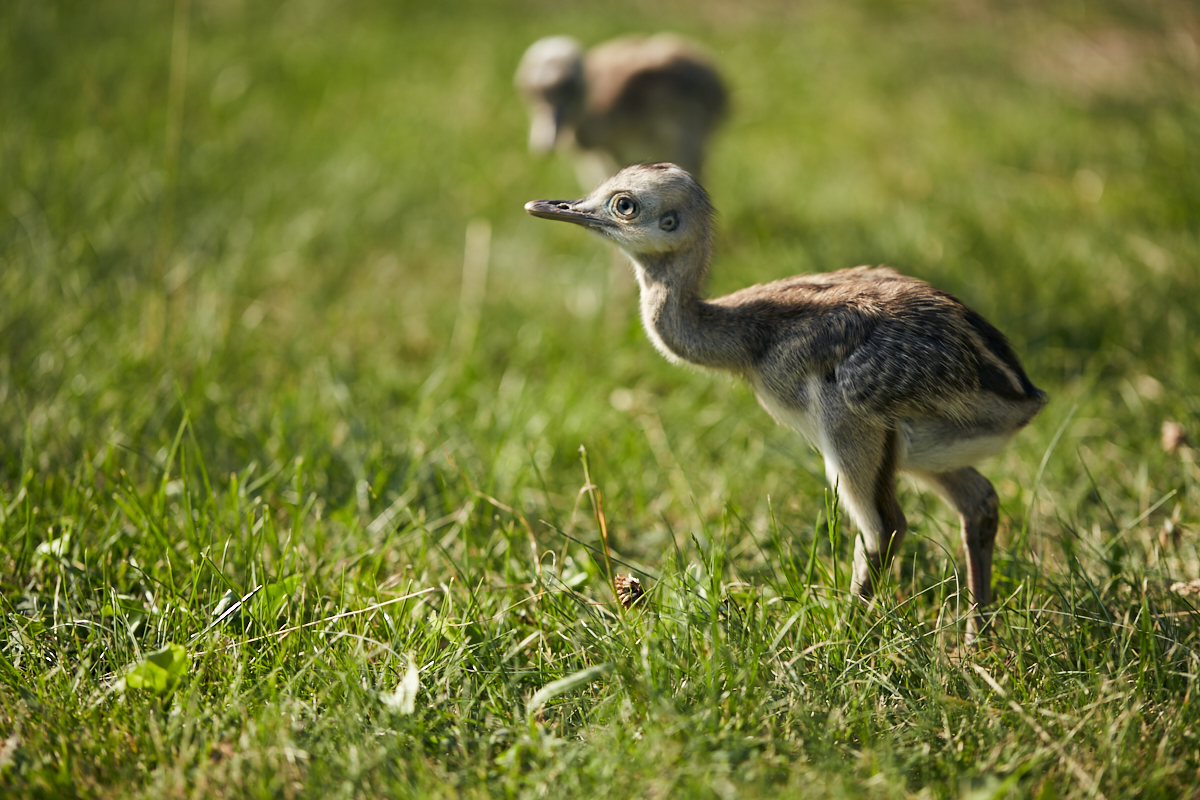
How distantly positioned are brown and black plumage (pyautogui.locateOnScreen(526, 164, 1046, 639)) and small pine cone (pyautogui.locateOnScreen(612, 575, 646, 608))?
66cm

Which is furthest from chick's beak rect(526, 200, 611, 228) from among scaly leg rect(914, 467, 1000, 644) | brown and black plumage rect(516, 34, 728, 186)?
brown and black plumage rect(516, 34, 728, 186)

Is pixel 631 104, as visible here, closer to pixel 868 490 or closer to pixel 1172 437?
pixel 1172 437

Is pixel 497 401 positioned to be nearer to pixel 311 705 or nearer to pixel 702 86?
pixel 311 705

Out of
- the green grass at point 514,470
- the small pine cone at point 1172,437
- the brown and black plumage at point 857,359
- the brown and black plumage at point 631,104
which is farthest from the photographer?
the brown and black plumage at point 631,104

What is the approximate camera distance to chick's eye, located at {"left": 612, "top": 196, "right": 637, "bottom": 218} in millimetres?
2787

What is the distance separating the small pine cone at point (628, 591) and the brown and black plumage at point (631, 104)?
12.0 feet

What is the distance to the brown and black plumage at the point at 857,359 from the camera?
250 centimetres

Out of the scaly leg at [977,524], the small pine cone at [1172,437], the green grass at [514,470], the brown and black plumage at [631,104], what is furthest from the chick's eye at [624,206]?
the brown and black plumage at [631,104]

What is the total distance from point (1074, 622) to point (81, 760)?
2649 mm

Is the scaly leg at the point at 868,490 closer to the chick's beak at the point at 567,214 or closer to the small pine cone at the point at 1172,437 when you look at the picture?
the chick's beak at the point at 567,214

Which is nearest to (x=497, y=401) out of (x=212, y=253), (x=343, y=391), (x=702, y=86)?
(x=343, y=391)

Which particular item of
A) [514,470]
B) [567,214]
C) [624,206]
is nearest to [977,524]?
[624,206]

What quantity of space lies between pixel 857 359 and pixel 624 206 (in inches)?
34.4

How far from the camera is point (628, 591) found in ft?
8.33
